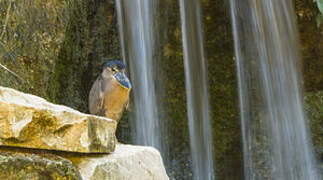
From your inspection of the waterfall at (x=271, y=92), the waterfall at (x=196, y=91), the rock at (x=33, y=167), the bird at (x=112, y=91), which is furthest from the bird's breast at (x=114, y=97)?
the waterfall at (x=271, y=92)

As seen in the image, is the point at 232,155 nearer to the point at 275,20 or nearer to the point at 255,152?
the point at 255,152

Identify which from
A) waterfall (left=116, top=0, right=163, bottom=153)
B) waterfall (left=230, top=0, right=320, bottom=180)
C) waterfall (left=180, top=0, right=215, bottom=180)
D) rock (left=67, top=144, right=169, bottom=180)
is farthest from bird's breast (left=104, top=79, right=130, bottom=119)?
waterfall (left=230, top=0, right=320, bottom=180)

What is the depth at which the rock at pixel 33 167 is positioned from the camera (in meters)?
1.02

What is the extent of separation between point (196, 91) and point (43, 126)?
411cm

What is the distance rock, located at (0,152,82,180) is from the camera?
102cm

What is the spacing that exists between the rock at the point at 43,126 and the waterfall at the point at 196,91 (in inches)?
146

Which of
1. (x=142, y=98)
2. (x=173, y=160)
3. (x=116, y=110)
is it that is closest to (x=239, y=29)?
(x=142, y=98)

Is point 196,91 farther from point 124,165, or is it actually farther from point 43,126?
point 43,126

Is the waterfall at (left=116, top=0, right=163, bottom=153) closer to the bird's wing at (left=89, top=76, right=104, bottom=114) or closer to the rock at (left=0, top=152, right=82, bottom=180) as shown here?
the bird's wing at (left=89, top=76, right=104, bottom=114)

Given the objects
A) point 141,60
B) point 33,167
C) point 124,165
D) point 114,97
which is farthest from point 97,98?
point 141,60

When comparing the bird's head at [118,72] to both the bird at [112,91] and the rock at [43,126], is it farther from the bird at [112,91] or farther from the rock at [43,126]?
the rock at [43,126]

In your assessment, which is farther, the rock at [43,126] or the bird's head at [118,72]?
the bird's head at [118,72]

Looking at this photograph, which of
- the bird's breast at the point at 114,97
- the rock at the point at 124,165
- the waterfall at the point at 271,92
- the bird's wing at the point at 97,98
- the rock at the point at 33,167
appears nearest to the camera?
the rock at the point at 33,167

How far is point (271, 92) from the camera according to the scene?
16.7ft
